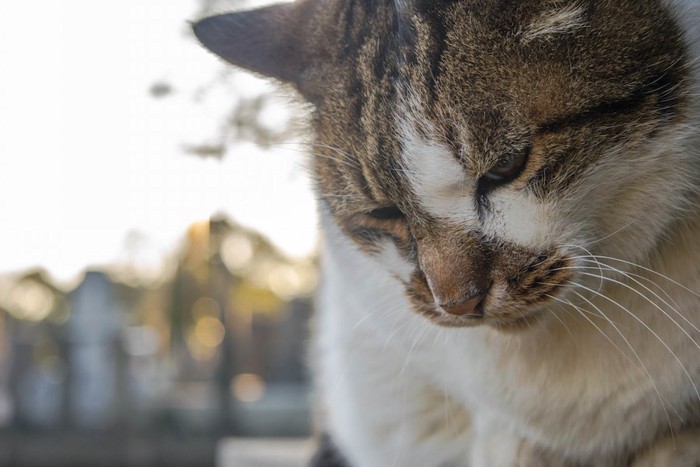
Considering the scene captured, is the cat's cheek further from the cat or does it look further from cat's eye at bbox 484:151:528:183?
cat's eye at bbox 484:151:528:183

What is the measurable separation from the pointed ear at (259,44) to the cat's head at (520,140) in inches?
7.3

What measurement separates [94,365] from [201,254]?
165 cm

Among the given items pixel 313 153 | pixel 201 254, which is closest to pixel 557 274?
pixel 313 153

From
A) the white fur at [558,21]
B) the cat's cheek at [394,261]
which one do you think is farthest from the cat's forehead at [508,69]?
the cat's cheek at [394,261]

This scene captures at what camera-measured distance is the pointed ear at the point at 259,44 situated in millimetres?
1177

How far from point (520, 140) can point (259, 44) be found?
20.0 inches

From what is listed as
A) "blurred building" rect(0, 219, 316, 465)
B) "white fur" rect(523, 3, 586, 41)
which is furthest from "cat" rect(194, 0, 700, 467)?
"blurred building" rect(0, 219, 316, 465)

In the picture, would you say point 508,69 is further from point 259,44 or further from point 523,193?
point 259,44

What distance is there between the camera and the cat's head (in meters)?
0.89

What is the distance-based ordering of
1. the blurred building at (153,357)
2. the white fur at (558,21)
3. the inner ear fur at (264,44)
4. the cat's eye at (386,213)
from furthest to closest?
the blurred building at (153,357)
the inner ear fur at (264,44)
the cat's eye at (386,213)
the white fur at (558,21)

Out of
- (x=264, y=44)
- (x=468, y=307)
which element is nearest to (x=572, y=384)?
(x=468, y=307)

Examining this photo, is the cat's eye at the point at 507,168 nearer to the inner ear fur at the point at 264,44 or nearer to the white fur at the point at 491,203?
the white fur at the point at 491,203

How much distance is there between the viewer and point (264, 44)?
1.19m

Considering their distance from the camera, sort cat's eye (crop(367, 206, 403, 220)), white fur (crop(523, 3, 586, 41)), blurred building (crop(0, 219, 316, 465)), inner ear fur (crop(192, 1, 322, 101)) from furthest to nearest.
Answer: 1. blurred building (crop(0, 219, 316, 465))
2. inner ear fur (crop(192, 1, 322, 101))
3. cat's eye (crop(367, 206, 403, 220))
4. white fur (crop(523, 3, 586, 41))
